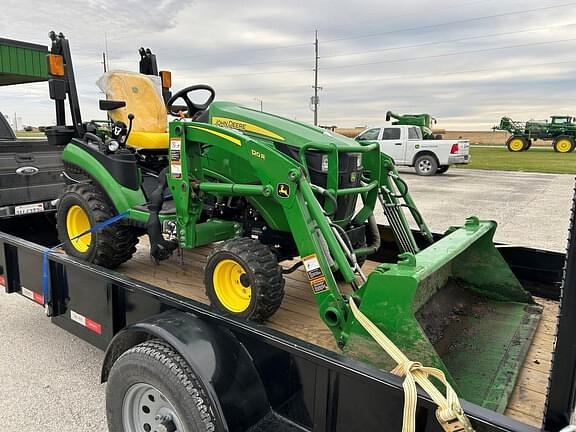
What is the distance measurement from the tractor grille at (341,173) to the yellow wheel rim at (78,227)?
1715 millimetres

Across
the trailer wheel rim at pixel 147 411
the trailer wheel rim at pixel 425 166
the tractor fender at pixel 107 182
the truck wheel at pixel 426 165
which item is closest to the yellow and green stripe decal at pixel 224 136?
the tractor fender at pixel 107 182

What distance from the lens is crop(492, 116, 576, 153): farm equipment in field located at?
28.5 m

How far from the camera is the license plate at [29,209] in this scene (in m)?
4.14

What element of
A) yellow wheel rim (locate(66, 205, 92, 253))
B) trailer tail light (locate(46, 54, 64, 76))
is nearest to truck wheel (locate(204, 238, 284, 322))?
yellow wheel rim (locate(66, 205, 92, 253))

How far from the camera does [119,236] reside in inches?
137

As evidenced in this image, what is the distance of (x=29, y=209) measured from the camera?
422 centimetres

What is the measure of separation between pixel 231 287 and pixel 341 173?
0.94 meters

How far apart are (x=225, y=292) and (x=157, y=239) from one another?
66 cm

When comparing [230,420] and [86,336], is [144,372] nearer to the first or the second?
[230,420]

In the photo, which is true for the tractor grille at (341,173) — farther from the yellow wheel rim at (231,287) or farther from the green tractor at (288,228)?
the yellow wheel rim at (231,287)

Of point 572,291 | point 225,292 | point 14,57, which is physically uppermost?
point 14,57

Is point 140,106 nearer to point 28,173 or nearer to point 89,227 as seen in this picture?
point 89,227

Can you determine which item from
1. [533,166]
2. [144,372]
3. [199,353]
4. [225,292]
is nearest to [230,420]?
[199,353]

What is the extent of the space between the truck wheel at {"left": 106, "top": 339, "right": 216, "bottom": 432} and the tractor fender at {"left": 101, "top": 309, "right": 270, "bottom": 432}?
0.05 meters
